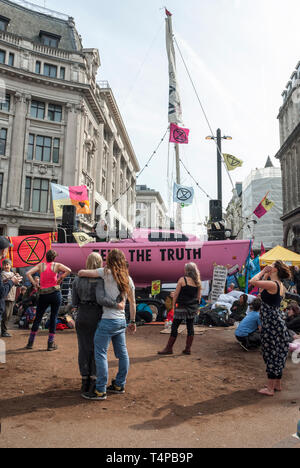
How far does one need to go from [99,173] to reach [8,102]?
1205 centimetres

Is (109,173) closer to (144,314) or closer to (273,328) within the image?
(144,314)

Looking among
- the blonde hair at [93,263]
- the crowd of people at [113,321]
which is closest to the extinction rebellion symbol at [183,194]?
the crowd of people at [113,321]

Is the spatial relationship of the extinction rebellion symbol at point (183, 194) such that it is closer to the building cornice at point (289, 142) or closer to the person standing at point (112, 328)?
the person standing at point (112, 328)

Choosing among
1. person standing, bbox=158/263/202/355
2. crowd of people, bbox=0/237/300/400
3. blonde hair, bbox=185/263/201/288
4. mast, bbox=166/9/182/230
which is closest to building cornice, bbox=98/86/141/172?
mast, bbox=166/9/182/230

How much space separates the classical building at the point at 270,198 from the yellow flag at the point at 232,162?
84.1 ft

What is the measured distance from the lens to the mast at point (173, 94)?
15289mm

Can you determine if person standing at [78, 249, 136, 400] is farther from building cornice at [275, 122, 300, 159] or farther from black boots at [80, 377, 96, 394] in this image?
building cornice at [275, 122, 300, 159]

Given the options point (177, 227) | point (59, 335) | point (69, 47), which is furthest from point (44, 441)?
point (69, 47)

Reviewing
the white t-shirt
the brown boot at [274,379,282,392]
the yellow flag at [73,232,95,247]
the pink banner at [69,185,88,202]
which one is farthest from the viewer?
the pink banner at [69,185,88,202]

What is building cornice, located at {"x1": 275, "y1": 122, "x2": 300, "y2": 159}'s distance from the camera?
31.4 m

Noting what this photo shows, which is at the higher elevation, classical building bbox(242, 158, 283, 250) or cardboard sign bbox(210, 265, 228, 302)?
classical building bbox(242, 158, 283, 250)

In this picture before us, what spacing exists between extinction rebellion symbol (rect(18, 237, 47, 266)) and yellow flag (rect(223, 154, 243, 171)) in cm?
862

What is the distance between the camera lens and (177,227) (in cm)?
1628
